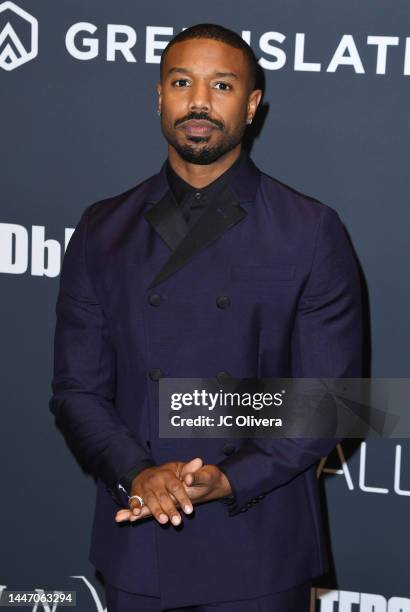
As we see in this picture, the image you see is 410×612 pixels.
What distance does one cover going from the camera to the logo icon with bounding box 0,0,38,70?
8.82ft

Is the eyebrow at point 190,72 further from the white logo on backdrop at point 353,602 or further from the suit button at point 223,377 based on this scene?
the white logo on backdrop at point 353,602

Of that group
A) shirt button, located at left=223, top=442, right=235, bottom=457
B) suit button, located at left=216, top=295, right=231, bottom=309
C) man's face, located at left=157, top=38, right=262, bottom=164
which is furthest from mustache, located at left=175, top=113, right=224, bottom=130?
shirt button, located at left=223, top=442, right=235, bottom=457

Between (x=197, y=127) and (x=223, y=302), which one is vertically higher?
(x=197, y=127)

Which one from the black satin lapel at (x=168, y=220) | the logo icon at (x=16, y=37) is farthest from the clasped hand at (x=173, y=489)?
the logo icon at (x=16, y=37)

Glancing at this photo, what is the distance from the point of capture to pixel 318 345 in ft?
6.46

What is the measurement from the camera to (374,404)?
2.69 m

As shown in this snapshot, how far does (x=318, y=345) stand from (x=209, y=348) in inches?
8.5

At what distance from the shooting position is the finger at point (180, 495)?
1797 millimetres

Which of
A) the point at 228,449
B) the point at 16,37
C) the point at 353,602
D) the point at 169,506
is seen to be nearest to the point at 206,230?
the point at 228,449

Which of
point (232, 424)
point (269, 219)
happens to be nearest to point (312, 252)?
point (269, 219)

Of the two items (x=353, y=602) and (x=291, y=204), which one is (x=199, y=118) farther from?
(x=353, y=602)

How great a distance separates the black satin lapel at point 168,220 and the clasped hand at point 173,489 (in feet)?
1.46

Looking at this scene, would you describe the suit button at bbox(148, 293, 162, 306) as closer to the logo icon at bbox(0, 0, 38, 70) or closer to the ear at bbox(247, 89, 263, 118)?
the ear at bbox(247, 89, 263, 118)

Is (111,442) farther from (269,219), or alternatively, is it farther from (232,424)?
(269,219)
